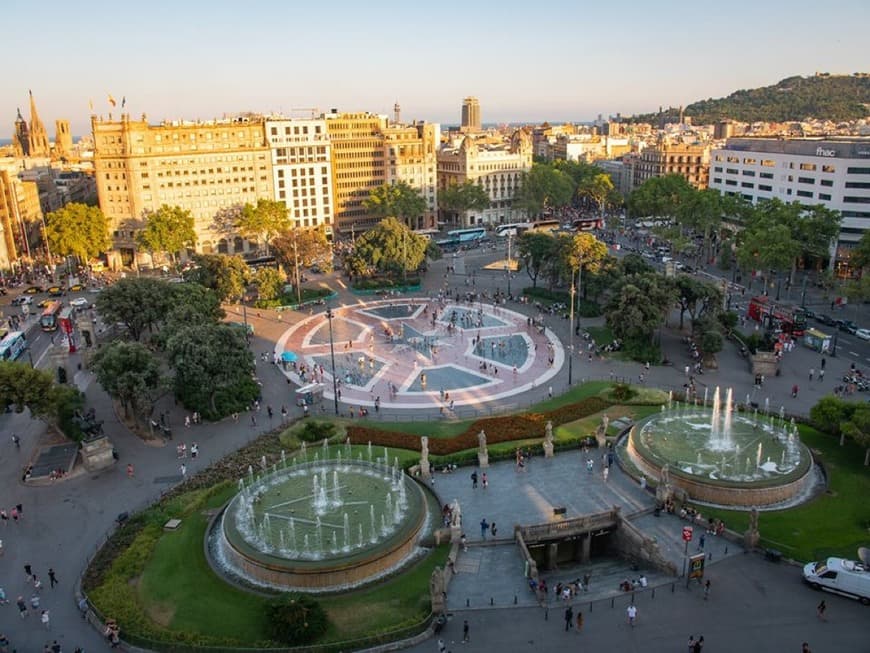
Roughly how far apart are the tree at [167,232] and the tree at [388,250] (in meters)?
28.4

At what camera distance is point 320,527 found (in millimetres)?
37406

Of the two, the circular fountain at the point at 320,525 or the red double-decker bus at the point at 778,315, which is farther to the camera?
the red double-decker bus at the point at 778,315

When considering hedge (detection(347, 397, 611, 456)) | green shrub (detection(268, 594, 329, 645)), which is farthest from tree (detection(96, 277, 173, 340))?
green shrub (detection(268, 594, 329, 645))

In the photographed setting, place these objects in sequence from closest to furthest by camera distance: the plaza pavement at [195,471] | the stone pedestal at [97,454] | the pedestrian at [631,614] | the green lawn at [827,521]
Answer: the plaza pavement at [195,471] → the pedestrian at [631,614] → the green lawn at [827,521] → the stone pedestal at [97,454]

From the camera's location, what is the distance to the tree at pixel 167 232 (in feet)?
336

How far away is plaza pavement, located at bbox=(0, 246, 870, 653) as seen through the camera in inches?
1182

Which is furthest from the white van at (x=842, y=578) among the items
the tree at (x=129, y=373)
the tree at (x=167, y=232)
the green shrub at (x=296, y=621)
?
the tree at (x=167, y=232)

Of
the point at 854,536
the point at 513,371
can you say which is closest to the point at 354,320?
the point at 513,371

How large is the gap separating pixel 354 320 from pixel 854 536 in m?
58.5

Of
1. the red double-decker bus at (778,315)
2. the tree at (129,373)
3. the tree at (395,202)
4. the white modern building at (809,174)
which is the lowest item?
the red double-decker bus at (778,315)

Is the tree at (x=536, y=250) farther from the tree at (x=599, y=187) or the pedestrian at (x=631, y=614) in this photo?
the tree at (x=599, y=187)

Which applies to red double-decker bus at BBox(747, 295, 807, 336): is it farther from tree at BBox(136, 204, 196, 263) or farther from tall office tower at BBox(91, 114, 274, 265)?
tall office tower at BBox(91, 114, 274, 265)

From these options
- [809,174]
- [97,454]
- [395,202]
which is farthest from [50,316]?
[809,174]

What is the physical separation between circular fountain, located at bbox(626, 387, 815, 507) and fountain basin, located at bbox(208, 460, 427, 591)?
52.7ft
